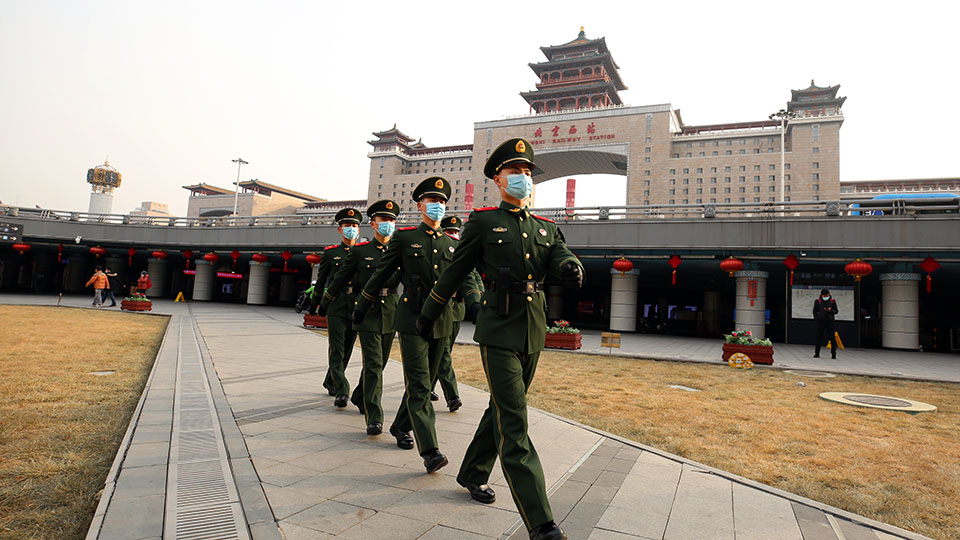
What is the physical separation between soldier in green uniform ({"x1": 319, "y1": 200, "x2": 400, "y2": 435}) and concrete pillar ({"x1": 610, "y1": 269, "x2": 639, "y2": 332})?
16.5 meters

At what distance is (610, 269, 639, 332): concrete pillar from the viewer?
68.6ft

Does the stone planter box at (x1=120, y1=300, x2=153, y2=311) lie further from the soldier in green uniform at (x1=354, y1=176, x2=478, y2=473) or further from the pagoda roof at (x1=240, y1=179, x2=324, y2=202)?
the pagoda roof at (x1=240, y1=179, x2=324, y2=202)

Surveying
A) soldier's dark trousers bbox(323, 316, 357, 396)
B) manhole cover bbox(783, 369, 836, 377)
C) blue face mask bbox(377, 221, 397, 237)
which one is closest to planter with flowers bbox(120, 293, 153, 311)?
soldier's dark trousers bbox(323, 316, 357, 396)

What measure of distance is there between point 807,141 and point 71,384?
8468 cm

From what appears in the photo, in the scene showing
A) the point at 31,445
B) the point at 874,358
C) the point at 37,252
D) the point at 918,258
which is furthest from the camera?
the point at 37,252

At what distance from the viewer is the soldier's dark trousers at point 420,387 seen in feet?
13.0

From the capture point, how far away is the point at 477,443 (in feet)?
11.2

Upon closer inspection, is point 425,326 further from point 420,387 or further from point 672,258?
point 672,258

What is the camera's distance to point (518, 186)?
341cm

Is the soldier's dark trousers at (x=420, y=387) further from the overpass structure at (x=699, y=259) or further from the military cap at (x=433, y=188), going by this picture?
the overpass structure at (x=699, y=259)

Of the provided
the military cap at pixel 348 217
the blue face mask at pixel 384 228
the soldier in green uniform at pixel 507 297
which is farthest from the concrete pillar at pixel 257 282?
the soldier in green uniform at pixel 507 297

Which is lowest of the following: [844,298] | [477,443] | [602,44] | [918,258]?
[477,443]

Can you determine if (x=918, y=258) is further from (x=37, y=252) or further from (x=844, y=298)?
(x=37, y=252)

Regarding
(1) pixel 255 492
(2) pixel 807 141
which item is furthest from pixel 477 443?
(2) pixel 807 141
